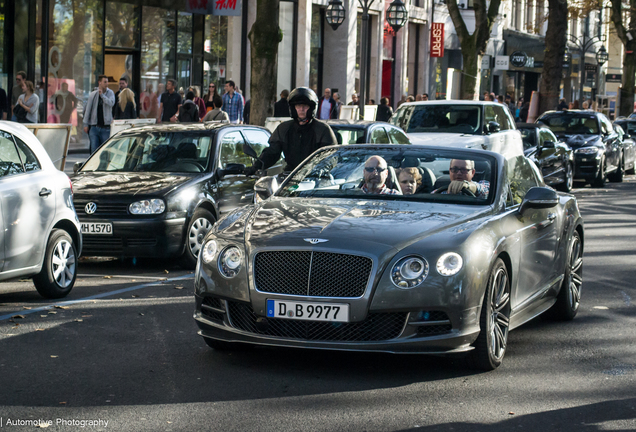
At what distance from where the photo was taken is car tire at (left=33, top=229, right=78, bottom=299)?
873 cm

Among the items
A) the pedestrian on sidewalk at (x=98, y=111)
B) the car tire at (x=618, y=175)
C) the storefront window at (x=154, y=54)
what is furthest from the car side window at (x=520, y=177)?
the storefront window at (x=154, y=54)

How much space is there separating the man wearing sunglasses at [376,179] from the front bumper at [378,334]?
149cm

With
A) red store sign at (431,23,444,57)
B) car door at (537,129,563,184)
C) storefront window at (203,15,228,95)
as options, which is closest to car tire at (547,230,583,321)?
car door at (537,129,563,184)

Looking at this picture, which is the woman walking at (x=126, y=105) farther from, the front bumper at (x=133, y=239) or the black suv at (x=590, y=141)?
the front bumper at (x=133, y=239)

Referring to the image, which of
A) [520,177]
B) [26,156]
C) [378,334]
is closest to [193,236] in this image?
[26,156]

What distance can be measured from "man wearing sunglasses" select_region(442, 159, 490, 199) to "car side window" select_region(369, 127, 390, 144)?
7735 millimetres

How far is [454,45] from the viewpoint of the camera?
48688 mm

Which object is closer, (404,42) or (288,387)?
(288,387)

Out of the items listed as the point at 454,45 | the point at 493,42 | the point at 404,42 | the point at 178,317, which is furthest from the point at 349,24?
the point at 178,317

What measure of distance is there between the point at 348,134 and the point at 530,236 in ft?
27.2

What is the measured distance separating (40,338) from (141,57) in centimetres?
2121

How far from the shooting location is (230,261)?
6297 mm

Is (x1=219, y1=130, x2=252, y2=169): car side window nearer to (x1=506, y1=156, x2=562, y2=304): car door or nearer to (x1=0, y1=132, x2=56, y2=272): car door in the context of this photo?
(x1=0, y1=132, x2=56, y2=272): car door

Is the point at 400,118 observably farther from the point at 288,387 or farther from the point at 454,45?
the point at 454,45
